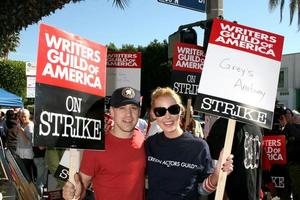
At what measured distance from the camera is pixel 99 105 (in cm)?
354

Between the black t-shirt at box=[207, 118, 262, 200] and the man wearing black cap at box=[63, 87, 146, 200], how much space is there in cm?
97

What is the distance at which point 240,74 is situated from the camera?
3.59m

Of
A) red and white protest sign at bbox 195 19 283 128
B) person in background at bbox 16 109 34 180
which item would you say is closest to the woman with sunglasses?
red and white protest sign at bbox 195 19 283 128

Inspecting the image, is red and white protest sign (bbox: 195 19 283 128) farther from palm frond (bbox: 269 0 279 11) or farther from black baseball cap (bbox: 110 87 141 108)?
palm frond (bbox: 269 0 279 11)

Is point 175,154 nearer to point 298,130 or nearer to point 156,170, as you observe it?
point 156,170

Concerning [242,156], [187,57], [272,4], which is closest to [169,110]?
[242,156]

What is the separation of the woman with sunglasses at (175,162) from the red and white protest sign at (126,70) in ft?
17.5

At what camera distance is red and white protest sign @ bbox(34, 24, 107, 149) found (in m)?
3.14

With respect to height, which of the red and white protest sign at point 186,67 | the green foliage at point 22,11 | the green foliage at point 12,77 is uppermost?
the green foliage at point 12,77

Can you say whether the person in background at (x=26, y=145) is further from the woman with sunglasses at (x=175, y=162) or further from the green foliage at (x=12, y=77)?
the green foliage at (x=12, y=77)

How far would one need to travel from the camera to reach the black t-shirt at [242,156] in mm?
4102

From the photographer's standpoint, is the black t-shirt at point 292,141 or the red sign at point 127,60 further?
the red sign at point 127,60

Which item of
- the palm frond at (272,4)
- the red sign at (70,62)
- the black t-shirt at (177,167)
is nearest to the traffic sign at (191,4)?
the red sign at (70,62)

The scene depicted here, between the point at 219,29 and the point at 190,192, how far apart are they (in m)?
1.24
